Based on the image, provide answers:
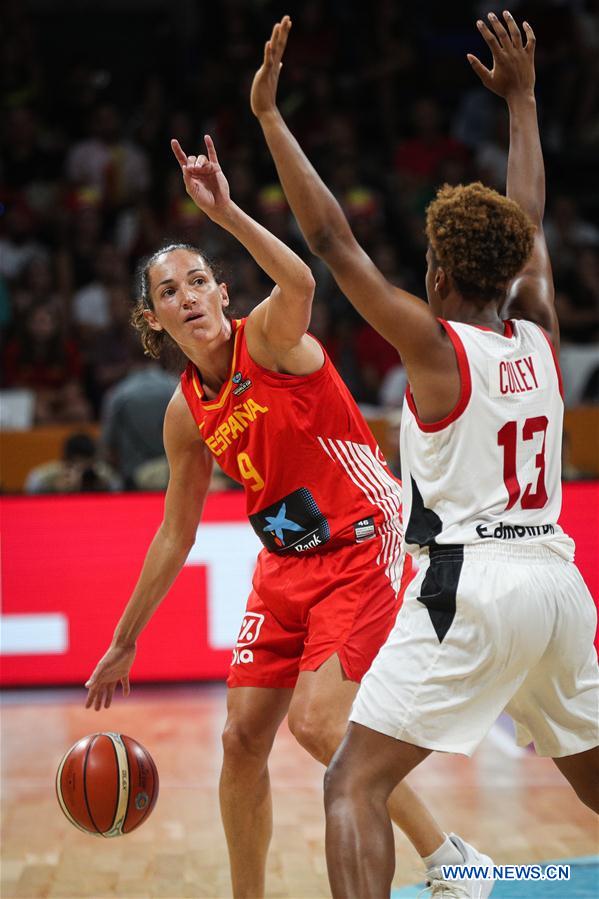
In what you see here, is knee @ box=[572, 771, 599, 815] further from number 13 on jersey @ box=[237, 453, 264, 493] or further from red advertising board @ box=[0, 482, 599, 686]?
red advertising board @ box=[0, 482, 599, 686]

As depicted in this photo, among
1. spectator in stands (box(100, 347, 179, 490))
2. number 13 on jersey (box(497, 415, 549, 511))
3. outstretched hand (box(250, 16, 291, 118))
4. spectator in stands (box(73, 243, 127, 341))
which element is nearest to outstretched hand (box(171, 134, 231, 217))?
outstretched hand (box(250, 16, 291, 118))

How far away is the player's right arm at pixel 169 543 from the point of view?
161 inches

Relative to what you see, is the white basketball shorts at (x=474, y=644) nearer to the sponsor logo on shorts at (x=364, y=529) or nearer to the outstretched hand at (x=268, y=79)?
the sponsor logo on shorts at (x=364, y=529)

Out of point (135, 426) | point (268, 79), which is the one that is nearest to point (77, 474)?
point (135, 426)

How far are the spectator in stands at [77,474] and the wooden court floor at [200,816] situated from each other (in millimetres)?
1520

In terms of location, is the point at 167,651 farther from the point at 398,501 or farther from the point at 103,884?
the point at 398,501

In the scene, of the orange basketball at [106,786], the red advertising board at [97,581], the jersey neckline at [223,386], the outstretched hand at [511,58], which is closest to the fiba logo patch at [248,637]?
the orange basketball at [106,786]

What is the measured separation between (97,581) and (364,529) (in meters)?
3.79

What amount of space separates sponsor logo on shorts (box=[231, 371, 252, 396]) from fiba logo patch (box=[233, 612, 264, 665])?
0.72 m

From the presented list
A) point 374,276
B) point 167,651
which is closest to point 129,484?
point 167,651

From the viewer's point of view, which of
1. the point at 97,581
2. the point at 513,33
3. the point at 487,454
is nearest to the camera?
the point at 487,454

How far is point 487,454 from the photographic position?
9.80 feet

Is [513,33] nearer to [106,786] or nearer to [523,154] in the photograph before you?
[523,154]

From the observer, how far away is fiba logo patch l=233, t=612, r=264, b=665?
390 centimetres
